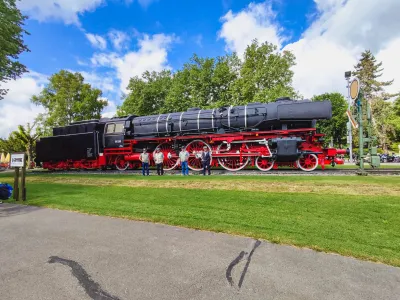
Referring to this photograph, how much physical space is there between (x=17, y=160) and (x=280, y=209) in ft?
31.0

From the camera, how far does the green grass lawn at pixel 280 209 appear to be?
4.08 meters

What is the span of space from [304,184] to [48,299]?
314 inches

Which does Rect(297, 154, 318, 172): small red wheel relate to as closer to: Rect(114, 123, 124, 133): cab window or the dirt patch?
the dirt patch

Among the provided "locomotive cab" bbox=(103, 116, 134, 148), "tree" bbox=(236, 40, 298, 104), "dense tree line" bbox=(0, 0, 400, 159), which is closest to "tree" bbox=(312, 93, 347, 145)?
"dense tree line" bbox=(0, 0, 400, 159)

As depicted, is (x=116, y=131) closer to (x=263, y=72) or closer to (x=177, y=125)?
(x=177, y=125)

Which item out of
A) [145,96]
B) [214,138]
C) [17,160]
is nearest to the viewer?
[17,160]

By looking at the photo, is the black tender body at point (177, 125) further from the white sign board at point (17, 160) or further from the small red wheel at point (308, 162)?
the white sign board at point (17, 160)

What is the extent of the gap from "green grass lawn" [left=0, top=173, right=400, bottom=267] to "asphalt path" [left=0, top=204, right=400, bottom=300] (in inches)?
16.4

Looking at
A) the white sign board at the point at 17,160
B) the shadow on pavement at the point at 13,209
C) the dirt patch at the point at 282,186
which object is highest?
the white sign board at the point at 17,160

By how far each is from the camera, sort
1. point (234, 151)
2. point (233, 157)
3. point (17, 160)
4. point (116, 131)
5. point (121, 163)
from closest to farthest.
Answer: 1. point (17, 160)
2. point (234, 151)
3. point (233, 157)
4. point (116, 131)
5. point (121, 163)

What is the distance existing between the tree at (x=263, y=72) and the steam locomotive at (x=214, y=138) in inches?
605

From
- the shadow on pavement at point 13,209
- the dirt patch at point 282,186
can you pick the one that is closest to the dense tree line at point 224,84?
the dirt patch at point 282,186

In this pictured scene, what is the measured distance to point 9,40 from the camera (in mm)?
Result: 17422

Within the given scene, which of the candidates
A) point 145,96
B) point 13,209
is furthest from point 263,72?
point 13,209
